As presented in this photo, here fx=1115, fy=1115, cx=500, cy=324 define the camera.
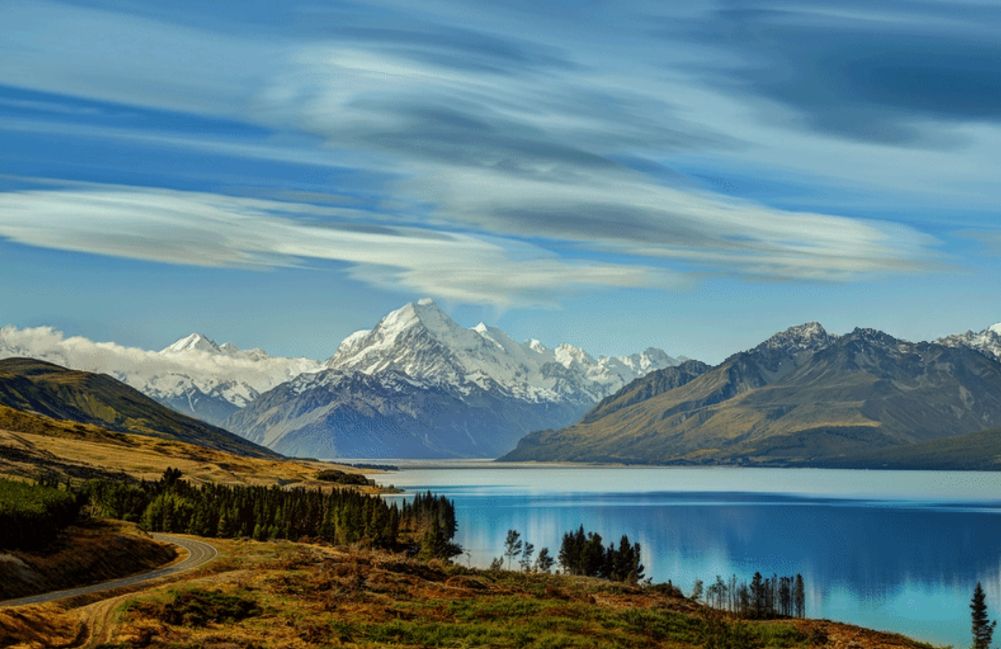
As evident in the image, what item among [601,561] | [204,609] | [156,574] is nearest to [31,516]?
[156,574]

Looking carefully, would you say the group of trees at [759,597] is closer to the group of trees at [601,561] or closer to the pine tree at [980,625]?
the group of trees at [601,561]

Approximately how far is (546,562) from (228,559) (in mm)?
90150

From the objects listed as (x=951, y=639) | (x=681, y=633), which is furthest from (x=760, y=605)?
(x=681, y=633)

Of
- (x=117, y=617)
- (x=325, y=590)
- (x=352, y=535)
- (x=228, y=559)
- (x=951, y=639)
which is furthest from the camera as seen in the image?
(x=352, y=535)

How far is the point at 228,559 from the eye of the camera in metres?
116

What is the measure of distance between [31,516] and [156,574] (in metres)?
12.4

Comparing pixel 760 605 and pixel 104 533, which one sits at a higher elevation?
pixel 104 533

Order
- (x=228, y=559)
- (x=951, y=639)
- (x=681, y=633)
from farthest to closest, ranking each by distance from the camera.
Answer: (x=951, y=639) < (x=228, y=559) < (x=681, y=633)

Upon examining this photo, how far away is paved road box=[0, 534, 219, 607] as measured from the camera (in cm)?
8406

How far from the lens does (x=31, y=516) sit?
100500 mm

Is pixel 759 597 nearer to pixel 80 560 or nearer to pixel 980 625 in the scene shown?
pixel 980 625

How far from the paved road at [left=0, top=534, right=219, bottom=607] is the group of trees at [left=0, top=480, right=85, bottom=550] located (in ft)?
26.6

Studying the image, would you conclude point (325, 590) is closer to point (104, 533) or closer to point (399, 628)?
point (399, 628)

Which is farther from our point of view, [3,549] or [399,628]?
[3,549]
